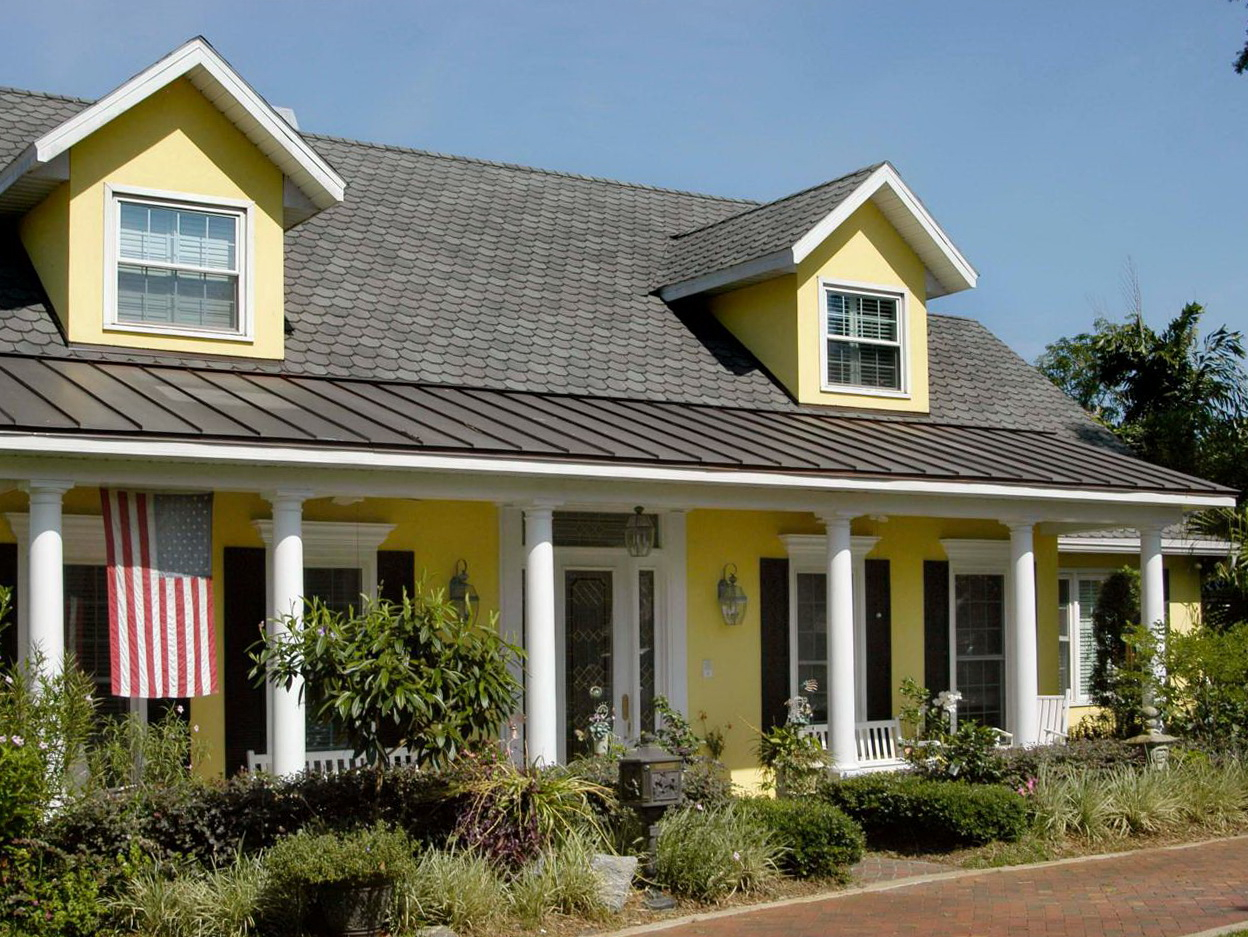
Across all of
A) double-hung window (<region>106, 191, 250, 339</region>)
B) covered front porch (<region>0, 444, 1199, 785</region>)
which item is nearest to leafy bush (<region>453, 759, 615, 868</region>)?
covered front porch (<region>0, 444, 1199, 785</region>)

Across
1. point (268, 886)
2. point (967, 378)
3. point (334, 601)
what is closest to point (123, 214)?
point (334, 601)

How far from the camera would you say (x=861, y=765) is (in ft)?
49.3

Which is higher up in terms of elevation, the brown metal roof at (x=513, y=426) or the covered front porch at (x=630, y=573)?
the brown metal roof at (x=513, y=426)

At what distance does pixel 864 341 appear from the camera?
17.2 meters

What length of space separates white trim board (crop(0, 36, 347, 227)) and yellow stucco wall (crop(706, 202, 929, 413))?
532 cm

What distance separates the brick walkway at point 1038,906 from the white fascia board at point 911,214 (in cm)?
731

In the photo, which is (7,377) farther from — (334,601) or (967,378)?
(967,378)

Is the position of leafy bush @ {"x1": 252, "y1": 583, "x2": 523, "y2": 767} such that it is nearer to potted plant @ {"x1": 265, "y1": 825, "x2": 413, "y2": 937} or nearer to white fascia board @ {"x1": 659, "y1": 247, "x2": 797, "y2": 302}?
potted plant @ {"x1": 265, "y1": 825, "x2": 413, "y2": 937}

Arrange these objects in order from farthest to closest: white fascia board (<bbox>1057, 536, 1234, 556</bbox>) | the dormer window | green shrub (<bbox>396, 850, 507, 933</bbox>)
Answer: white fascia board (<bbox>1057, 536, 1234, 556</bbox>)
the dormer window
green shrub (<bbox>396, 850, 507, 933</bbox>)

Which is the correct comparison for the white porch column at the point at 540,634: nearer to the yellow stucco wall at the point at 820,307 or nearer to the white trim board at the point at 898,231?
the yellow stucco wall at the point at 820,307

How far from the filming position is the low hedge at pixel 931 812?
12.6 m

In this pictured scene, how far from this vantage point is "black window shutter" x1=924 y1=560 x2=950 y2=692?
17.3 metres

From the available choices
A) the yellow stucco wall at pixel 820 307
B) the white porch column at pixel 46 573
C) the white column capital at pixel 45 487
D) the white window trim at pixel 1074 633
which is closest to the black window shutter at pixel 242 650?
the white porch column at pixel 46 573

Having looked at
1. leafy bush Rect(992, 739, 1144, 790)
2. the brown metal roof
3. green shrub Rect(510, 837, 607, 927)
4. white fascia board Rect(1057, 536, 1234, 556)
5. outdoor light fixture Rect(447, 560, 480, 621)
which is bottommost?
green shrub Rect(510, 837, 607, 927)
